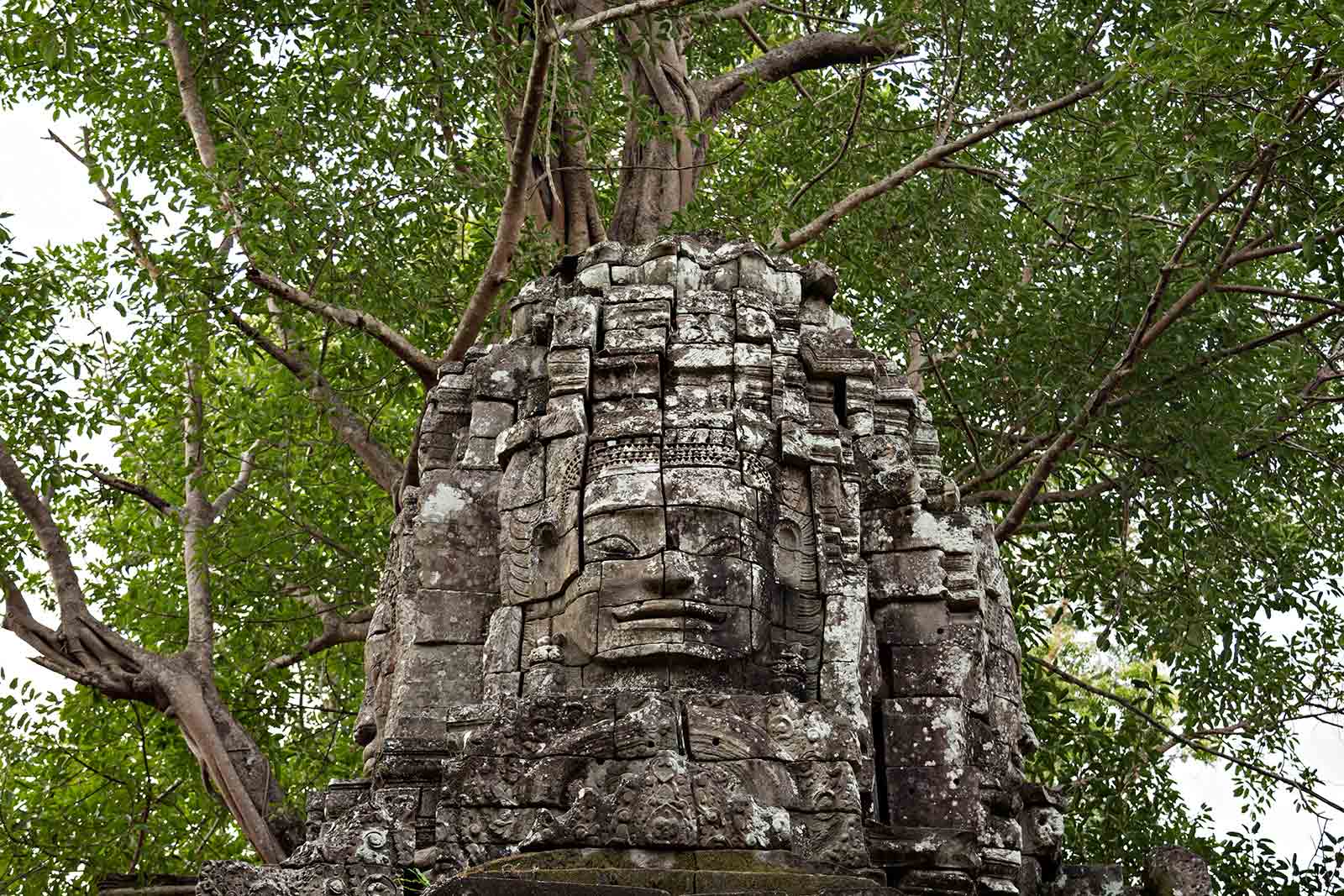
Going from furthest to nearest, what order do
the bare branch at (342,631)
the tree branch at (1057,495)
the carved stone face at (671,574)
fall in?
1. the bare branch at (342,631)
2. the tree branch at (1057,495)
3. the carved stone face at (671,574)

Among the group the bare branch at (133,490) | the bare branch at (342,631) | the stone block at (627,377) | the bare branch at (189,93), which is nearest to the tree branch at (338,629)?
the bare branch at (342,631)

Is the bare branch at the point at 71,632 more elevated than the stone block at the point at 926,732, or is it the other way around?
the bare branch at the point at 71,632

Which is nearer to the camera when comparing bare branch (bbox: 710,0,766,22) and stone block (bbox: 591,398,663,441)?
stone block (bbox: 591,398,663,441)

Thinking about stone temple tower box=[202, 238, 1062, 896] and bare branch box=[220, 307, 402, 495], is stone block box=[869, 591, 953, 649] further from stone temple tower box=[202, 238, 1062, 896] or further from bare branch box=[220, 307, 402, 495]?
bare branch box=[220, 307, 402, 495]

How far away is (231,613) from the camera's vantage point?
16266 mm

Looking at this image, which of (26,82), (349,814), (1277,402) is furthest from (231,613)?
(1277,402)

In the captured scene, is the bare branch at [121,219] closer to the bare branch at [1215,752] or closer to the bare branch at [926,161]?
the bare branch at [926,161]

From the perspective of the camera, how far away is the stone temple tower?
25.8 ft

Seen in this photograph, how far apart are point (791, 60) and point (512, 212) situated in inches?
198

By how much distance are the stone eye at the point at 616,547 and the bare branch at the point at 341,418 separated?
542 centimetres

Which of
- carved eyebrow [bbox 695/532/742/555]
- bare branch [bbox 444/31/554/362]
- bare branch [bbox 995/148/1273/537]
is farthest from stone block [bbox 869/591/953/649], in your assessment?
bare branch [bbox 444/31/554/362]

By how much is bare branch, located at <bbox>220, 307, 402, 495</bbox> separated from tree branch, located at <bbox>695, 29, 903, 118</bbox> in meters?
4.32

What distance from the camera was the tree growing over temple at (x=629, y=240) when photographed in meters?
13.0

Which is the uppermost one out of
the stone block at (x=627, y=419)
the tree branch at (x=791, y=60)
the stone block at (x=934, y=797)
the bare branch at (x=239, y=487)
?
the tree branch at (x=791, y=60)
